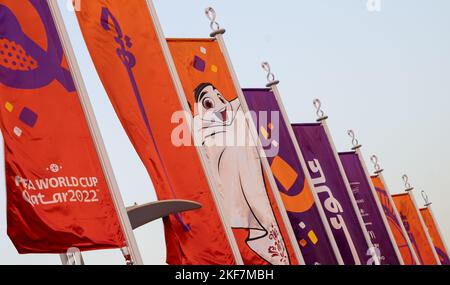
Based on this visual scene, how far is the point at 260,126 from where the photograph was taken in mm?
17375

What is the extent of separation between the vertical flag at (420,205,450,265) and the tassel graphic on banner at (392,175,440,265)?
1.69m

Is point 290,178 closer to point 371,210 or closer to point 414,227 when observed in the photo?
point 371,210

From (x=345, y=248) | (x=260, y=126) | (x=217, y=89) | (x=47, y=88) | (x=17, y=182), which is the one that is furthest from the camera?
(x=345, y=248)

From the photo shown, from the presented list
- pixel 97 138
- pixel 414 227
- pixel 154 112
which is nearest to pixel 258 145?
pixel 154 112

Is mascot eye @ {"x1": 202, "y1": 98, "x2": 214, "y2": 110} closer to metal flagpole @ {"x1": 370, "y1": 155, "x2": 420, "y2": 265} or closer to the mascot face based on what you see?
the mascot face

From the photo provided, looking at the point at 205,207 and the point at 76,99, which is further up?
the point at 76,99

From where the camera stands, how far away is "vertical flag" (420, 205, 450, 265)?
29.6m

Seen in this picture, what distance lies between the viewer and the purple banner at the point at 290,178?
1719cm

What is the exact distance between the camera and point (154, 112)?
13.0 meters

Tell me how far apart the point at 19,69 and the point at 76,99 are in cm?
83

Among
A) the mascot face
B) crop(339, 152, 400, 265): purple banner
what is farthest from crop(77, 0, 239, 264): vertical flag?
crop(339, 152, 400, 265): purple banner

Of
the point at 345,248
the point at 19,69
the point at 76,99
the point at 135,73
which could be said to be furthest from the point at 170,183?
the point at 345,248

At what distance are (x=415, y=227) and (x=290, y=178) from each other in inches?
430
